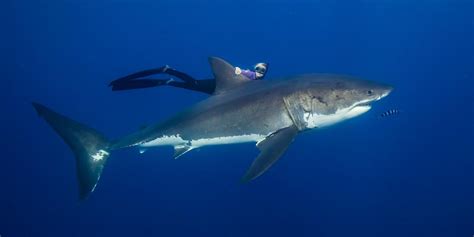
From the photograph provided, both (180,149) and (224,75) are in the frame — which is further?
(180,149)

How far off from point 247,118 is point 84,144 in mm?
3484

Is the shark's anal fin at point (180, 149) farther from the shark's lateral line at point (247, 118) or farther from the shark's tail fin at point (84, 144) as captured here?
the shark's tail fin at point (84, 144)

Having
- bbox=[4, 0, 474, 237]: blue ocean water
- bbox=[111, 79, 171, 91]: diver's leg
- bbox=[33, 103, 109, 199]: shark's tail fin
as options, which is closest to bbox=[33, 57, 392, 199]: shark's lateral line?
bbox=[33, 103, 109, 199]: shark's tail fin

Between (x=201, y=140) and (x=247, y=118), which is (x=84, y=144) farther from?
(x=247, y=118)

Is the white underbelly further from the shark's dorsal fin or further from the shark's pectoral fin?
the shark's dorsal fin

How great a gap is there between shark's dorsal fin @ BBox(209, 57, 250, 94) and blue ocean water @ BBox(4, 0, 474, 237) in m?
13.8

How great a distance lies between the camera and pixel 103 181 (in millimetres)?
22469

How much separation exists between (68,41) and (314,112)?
52345mm

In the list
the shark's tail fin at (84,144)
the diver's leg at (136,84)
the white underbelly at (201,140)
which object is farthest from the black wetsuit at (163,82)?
the white underbelly at (201,140)

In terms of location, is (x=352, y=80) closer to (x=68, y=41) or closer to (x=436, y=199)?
(x=436, y=199)

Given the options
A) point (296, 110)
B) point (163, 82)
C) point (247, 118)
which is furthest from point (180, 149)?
point (296, 110)

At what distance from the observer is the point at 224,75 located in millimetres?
6520

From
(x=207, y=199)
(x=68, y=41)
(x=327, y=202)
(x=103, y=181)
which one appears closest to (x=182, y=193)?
(x=207, y=199)

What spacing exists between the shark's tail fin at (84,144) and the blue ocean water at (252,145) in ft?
43.3
